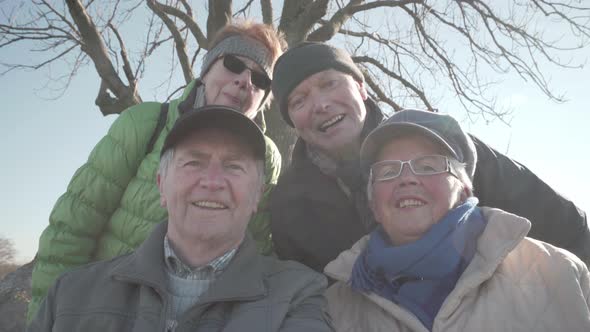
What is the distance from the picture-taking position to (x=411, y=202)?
211 cm

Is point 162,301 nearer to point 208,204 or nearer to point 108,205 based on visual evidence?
point 208,204

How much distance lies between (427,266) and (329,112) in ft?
3.73

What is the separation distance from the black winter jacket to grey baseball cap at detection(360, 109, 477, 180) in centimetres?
37

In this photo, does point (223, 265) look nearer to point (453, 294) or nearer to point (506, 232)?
point (453, 294)

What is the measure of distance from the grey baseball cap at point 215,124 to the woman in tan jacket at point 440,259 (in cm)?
66

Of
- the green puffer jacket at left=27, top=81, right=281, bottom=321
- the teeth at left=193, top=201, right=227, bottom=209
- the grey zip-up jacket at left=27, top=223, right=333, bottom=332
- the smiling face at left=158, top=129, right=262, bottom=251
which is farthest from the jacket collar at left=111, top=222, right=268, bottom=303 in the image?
the green puffer jacket at left=27, top=81, right=281, bottom=321

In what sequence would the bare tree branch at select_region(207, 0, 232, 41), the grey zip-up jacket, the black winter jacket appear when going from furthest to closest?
1. the bare tree branch at select_region(207, 0, 232, 41)
2. the black winter jacket
3. the grey zip-up jacket

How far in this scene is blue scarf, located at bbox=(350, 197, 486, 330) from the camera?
6.47 ft

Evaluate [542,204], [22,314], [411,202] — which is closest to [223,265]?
[411,202]

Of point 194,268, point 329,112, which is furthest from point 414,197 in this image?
point 194,268

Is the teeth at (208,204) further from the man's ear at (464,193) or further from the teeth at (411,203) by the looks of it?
the man's ear at (464,193)

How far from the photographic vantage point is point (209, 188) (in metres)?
1.96

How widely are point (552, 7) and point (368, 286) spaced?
21.5 ft

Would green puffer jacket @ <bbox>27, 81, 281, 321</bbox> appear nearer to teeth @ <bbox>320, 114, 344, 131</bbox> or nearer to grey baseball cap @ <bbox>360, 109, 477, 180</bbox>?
teeth @ <bbox>320, 114, 344, 131</bbox>
